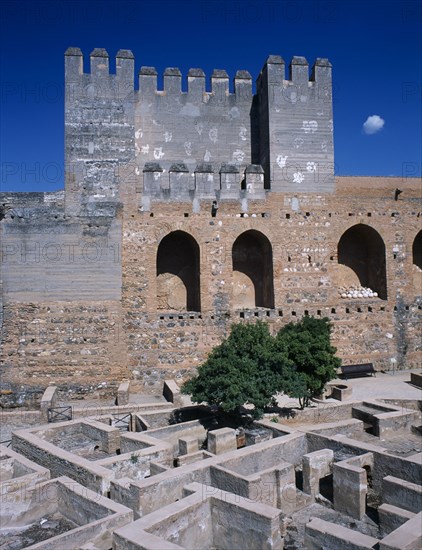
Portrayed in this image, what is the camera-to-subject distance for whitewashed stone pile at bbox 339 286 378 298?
56.3ft

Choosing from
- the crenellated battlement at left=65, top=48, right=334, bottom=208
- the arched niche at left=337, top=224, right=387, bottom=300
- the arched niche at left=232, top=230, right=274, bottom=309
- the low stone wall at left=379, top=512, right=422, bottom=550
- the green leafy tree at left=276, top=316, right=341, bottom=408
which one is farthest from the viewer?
the arched niche at left=337, top=224, right=387, bottom=300

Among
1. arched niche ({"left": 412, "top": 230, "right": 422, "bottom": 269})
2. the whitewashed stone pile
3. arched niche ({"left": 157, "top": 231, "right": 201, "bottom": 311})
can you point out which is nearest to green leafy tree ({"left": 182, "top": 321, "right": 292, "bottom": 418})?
arched niche ({"left": 157, "top": 231, "right": 201, "bottom": 311})

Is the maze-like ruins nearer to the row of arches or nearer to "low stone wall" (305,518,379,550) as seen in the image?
"low stone wall" (305,518,379,550)

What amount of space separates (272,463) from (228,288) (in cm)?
679

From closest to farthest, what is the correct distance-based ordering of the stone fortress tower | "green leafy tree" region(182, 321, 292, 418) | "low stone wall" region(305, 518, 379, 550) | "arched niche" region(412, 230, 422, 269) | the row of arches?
"low stone wall" region(305, 518, 379, 550) → "green leafy tree" region(182, 321, 292, 418) → the stone fortress tower → the row of arches → "arched niche" region(412, 230, 422, 269)

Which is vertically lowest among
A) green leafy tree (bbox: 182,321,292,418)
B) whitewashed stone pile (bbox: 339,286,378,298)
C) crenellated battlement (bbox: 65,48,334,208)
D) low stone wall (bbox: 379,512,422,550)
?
low stone wall (bbox: 379,512,422,550)

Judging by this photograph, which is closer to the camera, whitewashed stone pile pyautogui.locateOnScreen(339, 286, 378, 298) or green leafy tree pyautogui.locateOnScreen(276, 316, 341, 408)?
green leafy tree pyautogui.locateOnScreen(276, 316, 341, 408)

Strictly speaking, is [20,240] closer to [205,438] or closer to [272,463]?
[205,438]

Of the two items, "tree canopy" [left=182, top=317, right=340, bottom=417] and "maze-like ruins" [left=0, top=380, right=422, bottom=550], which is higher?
"tree canopy" [left=182, top=317, right=340, bottom=417]

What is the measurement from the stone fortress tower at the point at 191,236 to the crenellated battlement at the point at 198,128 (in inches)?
1.8

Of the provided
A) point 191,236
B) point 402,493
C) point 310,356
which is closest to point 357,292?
point 310,356

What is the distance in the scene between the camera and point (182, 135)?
1803 cm

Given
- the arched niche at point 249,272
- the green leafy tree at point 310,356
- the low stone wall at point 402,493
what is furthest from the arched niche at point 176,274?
the low stone wall at point 402,493

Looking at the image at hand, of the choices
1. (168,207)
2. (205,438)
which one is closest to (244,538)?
(205,438)
